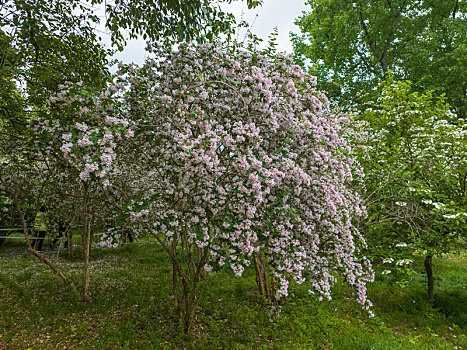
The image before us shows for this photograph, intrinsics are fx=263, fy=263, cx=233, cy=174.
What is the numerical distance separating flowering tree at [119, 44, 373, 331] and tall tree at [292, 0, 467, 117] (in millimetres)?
13130

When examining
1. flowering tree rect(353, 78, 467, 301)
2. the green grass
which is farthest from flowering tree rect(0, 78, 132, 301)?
flowering tree rect(353, 78, 467, 301)

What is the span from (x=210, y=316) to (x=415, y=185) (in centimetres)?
623

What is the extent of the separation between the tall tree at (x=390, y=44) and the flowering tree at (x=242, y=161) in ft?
43.1

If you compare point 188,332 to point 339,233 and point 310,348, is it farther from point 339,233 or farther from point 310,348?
point 339,233

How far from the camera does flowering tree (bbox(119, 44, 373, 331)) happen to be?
3.76 metres

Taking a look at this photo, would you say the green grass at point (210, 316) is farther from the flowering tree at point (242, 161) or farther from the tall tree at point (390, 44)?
the tall tree at point (390, 44)

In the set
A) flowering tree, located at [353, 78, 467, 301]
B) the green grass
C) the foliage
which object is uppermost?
the foliage

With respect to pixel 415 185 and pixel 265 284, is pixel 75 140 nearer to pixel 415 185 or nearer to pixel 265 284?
pixel 265 284

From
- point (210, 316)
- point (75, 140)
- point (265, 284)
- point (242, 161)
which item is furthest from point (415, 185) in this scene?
point (75, 140)

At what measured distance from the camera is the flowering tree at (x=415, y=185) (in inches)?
257

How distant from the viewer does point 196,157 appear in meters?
3.41

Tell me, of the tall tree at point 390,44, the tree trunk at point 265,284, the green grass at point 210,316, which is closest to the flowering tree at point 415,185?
the green grass at point 210,316

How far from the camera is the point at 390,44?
18.8m

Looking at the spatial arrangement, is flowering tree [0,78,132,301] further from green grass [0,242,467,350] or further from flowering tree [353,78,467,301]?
flowering tree [353,78,467,301]
